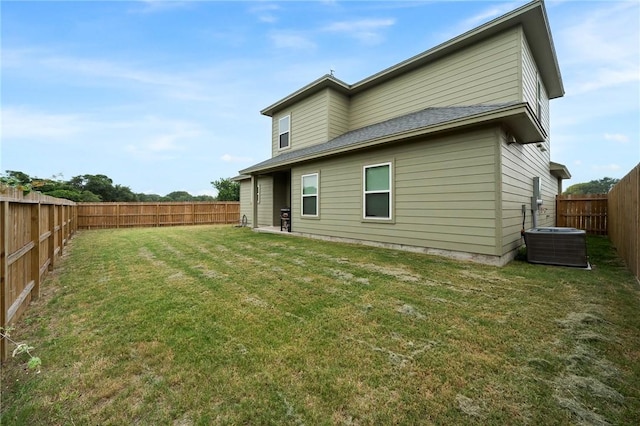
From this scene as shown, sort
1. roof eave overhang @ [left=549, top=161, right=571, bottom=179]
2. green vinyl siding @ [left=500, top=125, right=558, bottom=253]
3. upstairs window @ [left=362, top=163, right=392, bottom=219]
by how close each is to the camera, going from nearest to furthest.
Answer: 1. green vinyl siding @ [left=500, top=125, right=558, bottom=253]
2. upstairs window @ [left=362, top=163, right=392, bottom=219]
3. roof eave overhang @ [left=549, top=161, right=571, bottom=179]

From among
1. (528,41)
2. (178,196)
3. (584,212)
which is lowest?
(584,212)

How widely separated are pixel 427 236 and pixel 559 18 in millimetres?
6971

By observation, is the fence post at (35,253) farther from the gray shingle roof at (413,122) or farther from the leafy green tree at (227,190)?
the leafy green tree at (227,190)

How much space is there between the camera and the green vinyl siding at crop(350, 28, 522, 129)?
20.5ft

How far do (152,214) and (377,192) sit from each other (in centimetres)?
1490

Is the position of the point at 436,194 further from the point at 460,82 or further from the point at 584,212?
the point at 584,212

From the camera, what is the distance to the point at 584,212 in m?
9.98

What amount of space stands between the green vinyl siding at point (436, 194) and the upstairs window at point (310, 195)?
133 centimetres

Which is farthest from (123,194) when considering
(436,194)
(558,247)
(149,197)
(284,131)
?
(558,247)

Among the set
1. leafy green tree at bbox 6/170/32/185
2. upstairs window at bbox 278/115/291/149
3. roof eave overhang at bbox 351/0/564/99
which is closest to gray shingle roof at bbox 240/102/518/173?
roof eave overhang at bbox 351/0/564/99

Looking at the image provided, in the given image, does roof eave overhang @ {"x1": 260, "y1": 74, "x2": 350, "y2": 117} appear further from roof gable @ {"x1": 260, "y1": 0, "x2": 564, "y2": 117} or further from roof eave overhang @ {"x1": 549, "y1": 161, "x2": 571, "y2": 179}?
roof eave overhang @ {"x1": 549, "y1": 161, "x2": 571, "y2": 179}

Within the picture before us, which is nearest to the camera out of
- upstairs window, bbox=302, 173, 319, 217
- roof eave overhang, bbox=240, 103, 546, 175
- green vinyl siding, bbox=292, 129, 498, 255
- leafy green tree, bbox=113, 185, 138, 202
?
roof eave overhang, bbox=240, 103, 546, 175

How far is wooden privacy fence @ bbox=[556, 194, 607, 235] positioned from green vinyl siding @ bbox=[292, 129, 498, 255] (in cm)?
817

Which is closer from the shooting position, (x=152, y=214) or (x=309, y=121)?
(x=309, y=121)
